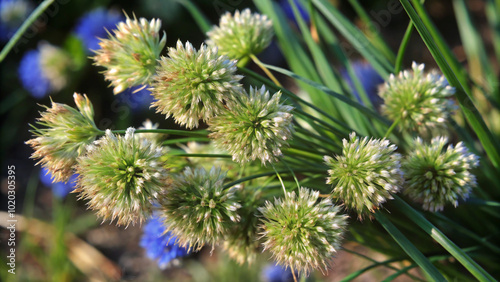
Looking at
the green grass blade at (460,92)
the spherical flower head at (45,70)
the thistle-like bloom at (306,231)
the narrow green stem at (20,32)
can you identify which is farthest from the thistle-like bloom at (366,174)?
the spherical flower head at (45,70)

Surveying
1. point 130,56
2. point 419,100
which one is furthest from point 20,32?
point 419,100

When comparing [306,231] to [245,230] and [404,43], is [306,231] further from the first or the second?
[404,43]

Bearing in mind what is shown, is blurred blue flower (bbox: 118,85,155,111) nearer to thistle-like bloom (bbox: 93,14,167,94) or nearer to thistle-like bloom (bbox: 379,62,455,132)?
thistle-like bloom (bbox: 93,14,167,94)

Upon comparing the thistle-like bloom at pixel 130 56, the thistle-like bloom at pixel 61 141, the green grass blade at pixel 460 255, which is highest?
the thistle-like bloom at pixel 130 56

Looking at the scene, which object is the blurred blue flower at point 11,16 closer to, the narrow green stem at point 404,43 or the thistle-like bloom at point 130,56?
the thistle-like bloom at point 130,56

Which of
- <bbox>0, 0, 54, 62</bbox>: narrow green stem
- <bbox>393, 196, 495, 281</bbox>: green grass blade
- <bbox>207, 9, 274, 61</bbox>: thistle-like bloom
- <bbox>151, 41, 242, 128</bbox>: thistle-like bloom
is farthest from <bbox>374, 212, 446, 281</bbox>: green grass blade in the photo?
<bbox>0, 0, 54, 62</bbox>: narrow green stem

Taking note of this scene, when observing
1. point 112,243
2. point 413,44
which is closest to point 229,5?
point 413,44

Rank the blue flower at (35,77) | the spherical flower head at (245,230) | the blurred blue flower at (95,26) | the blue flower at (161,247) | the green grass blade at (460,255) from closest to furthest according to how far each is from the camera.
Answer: the green grass blade at (460,255) → the spherical flower head at (245,230) → the blue flower at (161,247) → the blurred blue flower at (95,26) → the blue flower at (35,77)

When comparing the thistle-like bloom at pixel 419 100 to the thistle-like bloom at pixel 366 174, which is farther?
the thistle-like bloom at pixel 419 100
